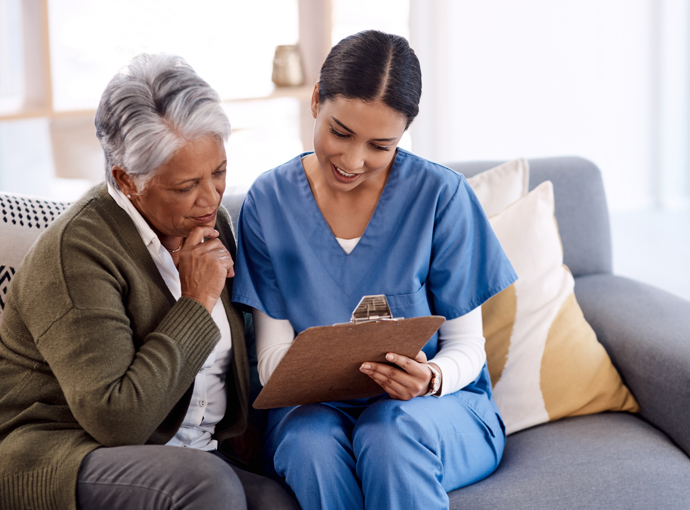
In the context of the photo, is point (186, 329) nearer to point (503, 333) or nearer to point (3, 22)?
point (503, 333)

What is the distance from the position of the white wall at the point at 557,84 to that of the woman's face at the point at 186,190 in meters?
2.06

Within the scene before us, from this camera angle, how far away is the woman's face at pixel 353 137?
3.84 ft

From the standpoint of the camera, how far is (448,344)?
52.9 inches

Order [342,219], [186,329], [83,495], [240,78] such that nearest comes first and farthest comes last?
1. [83,495]
2. [186,329]
3. [342,219]
4. [240,78]

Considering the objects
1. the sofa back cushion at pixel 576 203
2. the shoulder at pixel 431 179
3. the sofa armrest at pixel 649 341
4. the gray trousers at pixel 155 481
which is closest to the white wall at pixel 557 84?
the sofa back cushion at pixel 576 203

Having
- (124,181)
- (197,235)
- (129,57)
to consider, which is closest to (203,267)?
(197,235)

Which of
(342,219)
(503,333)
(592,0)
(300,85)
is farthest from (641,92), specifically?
(342,219)

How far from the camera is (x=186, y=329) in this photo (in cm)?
110

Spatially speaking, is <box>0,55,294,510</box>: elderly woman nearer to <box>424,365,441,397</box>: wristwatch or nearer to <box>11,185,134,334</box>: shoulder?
<box>11,185,134,334</box>: shoulder

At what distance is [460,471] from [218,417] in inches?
18.8

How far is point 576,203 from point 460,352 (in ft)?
2.28

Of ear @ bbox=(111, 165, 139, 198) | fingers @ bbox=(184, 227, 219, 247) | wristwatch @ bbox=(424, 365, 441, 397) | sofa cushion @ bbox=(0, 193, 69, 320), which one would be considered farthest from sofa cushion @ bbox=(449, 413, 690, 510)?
sofa cushion @ bbox=(0, 193, 69, 320)

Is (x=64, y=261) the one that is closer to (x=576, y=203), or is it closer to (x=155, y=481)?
(x=155, y=481)

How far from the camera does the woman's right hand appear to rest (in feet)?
3.79
